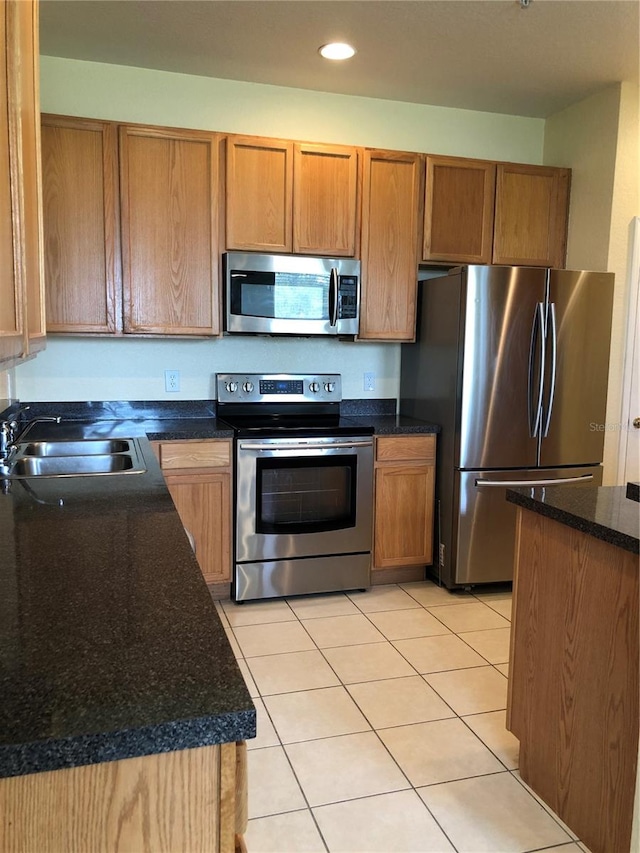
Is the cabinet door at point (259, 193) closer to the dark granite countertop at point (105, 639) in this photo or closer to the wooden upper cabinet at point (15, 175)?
the wooden upper cabinet at point (15, 175)

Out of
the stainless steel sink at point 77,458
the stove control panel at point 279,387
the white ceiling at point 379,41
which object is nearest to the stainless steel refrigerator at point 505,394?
the stove control panel at point 279,387

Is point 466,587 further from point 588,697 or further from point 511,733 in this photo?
point 588,697

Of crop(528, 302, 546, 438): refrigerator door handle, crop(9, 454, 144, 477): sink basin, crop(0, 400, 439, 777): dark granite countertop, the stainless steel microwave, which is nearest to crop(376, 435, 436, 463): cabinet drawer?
crop(528, 302, 546, 438): refrigerator door handle

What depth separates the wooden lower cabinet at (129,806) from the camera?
29.7 inches

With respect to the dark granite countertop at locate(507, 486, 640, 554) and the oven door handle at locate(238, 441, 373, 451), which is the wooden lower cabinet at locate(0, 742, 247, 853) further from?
the oven door handle at locate(238, 441, 373, 451)

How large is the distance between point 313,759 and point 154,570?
1185 mm

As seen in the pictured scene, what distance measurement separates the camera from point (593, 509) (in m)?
1.81

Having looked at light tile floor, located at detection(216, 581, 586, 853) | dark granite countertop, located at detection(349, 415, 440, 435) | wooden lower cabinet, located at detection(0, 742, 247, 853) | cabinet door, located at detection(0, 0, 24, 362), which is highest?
cabinet door, located at detection(0, 0, 24, 362)

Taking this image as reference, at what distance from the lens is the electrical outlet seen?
142 inches

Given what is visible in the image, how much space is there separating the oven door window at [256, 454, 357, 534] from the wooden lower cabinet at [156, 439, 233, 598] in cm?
17

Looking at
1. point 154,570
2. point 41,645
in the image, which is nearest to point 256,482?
point 154,570

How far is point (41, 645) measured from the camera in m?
0.95

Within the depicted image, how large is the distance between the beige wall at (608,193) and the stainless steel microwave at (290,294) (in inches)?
53.2

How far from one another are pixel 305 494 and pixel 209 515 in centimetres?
49
